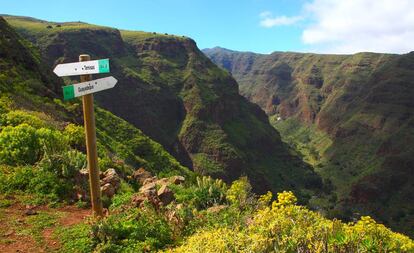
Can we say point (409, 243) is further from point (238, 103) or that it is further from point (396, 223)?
point (238, 103)

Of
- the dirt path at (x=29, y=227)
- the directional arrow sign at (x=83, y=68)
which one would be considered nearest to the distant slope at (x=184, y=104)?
the dirt path at (x=29, y=227)

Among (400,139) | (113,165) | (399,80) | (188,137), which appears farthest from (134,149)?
(399,80)

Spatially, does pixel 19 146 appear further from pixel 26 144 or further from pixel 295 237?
pixel 295 237

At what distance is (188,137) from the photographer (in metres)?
116

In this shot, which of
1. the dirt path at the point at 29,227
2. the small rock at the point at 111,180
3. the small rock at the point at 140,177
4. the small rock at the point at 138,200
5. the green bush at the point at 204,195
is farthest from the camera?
the small rock at the point at 140,177

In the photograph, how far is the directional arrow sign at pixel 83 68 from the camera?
9781 mm

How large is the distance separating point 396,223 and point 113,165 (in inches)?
3674

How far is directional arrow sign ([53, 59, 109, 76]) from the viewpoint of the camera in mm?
9781

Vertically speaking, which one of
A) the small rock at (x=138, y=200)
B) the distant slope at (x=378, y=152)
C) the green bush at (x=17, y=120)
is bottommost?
the distant slope at (x=378, y=152)

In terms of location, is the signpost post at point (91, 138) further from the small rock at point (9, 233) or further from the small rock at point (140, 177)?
the small rock at point (140, 177)

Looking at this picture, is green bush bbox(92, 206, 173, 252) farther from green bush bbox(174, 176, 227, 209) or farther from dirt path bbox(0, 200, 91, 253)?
green bush bbox(174, 176, 227, 209)

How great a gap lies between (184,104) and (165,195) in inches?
4539

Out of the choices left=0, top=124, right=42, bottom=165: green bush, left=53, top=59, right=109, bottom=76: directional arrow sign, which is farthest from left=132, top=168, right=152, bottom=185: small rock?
left=53, top=59, right=109, bottom=76: directional arrow sign

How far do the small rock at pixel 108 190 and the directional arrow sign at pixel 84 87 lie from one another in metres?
3.75
